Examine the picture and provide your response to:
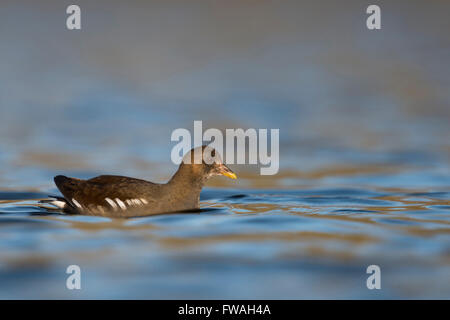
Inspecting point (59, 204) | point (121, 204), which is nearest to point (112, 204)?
point (121, 204)

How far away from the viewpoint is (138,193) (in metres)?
9.64

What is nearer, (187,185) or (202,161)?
(187,185)

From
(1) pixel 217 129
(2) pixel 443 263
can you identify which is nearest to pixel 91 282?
(2) pixel 443 263

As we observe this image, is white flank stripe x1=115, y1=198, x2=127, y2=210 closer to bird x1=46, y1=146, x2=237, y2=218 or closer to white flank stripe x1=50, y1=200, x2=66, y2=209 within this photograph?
bird x1=46, y1=146, x2=237, y2=218

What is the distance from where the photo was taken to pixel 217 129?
17.2 meters

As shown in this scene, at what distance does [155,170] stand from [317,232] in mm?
5253

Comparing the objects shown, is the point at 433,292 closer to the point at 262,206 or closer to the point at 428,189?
the point at 262,206

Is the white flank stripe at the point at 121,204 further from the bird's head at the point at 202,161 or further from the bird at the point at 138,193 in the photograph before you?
the bird's head at the point at 202,161

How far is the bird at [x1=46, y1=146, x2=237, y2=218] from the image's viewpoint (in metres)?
9.62

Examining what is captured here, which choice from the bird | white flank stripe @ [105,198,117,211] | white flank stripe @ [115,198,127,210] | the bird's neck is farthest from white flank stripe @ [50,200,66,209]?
the bird's neck

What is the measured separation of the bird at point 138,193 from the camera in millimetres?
9617

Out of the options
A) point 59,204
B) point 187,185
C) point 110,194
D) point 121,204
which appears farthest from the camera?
point 59,204

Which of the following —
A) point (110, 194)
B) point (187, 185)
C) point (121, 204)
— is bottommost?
point (121, 204)

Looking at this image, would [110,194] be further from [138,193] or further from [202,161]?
[202,161]
